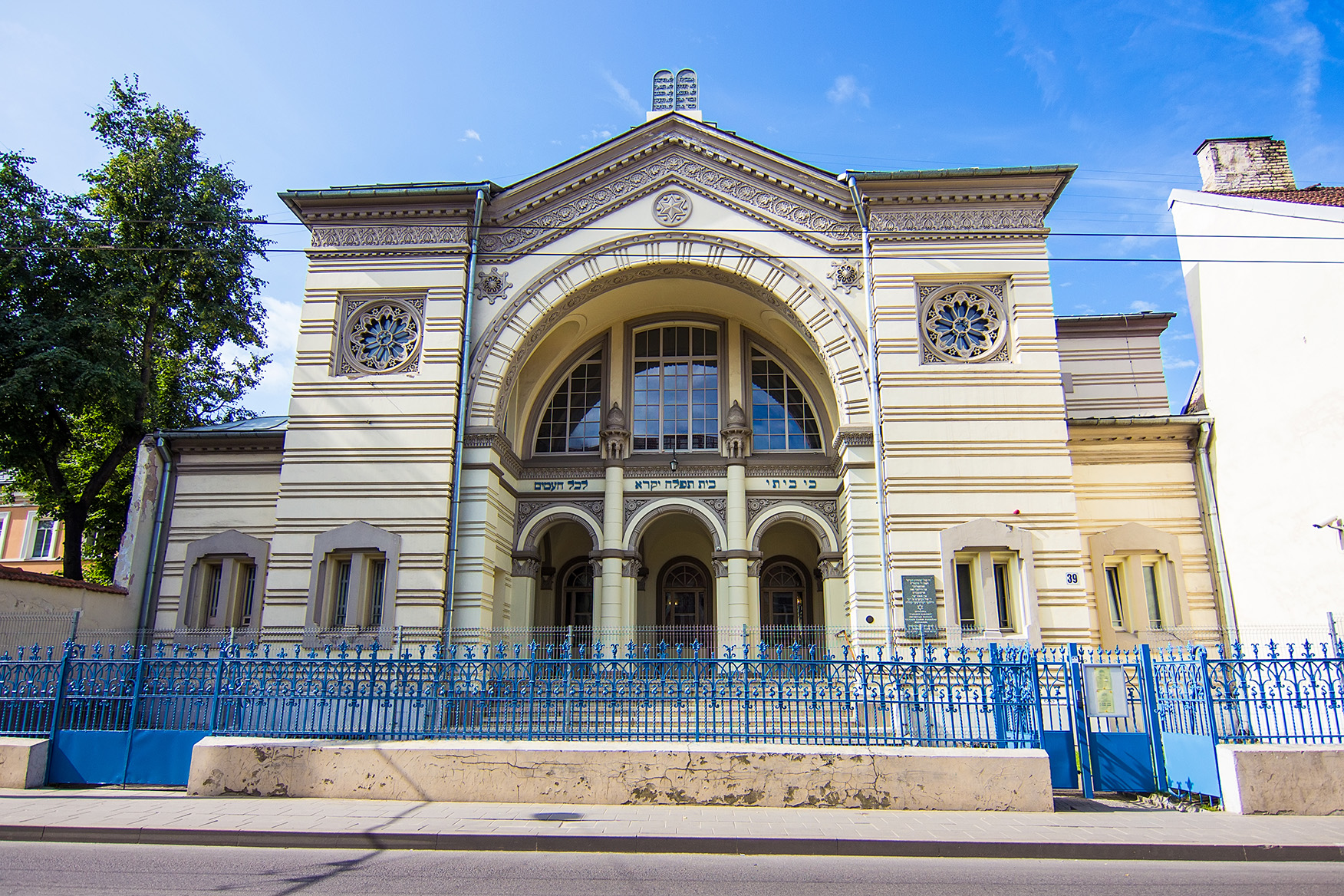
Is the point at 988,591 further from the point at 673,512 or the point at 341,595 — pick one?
the point at 341,595

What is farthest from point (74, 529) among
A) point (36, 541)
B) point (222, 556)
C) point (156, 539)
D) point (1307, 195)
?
point (1307, 195)

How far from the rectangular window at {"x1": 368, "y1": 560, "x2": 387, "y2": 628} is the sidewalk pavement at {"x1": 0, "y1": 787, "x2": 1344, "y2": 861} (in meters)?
8.40

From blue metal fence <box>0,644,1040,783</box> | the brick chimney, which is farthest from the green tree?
the brick chimney

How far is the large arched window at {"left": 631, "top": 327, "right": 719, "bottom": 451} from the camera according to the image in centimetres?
2131

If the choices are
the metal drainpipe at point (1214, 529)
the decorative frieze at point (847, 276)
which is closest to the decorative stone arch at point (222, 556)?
the decorative frieze at point (847, 276)

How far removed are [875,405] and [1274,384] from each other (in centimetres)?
766

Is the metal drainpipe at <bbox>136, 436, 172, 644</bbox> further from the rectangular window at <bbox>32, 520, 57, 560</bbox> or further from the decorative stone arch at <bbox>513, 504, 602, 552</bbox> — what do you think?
the rectangular window at <bbox>32, 520, 57, 560</bbox>

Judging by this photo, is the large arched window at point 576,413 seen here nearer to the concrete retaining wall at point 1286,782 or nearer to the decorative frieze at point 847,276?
the decorative frieze at point 847,276

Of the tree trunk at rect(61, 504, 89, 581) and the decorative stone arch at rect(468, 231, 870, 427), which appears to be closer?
the decorative stone arch at rect(468, 231, 870, 427)

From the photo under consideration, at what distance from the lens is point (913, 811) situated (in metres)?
9.06

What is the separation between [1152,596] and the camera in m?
17.9

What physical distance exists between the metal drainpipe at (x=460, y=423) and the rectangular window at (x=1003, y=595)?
37.0ft

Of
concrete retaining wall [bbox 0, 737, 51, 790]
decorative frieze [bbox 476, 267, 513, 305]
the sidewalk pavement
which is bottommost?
the sidewalk pavement

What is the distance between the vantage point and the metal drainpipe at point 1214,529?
56.9 feet
